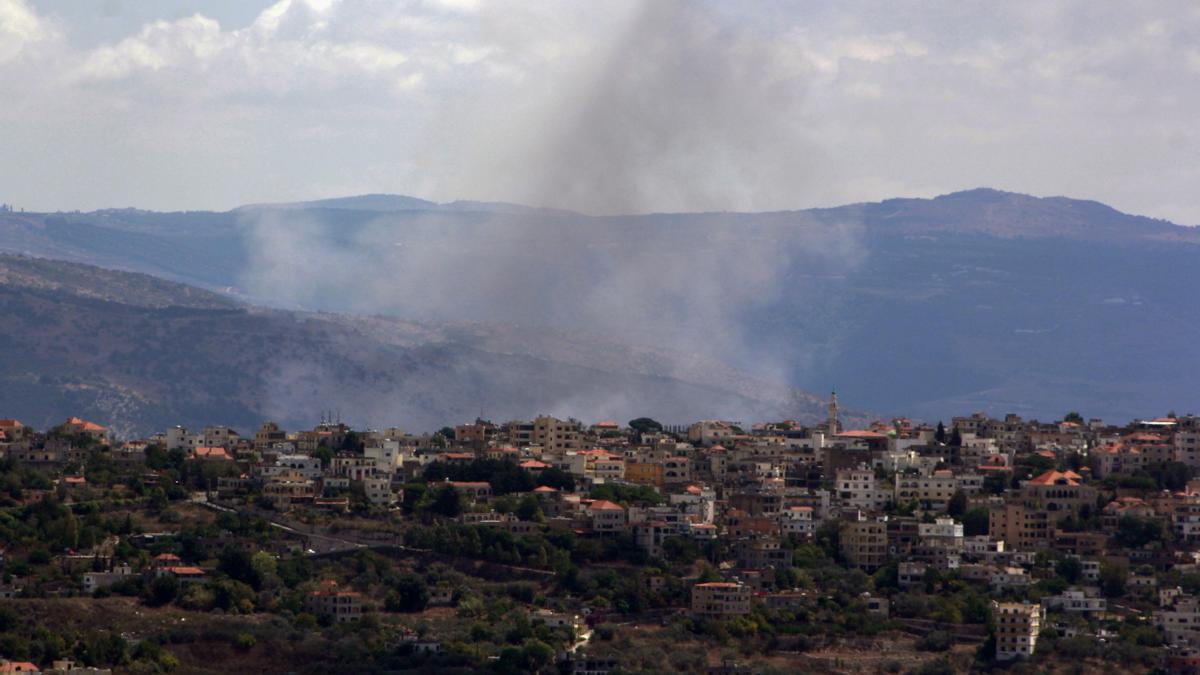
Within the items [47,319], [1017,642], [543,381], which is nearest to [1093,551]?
[1017,642]

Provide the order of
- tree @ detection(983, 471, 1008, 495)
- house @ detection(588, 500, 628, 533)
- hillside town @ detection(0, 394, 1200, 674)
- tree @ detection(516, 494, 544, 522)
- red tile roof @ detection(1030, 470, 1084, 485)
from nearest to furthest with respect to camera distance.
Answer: hillside town @ detection(0, 394, 1200, 674) < house @ detection(588, 500, 628, 533) < tree @ detection(516, 494, 544, 522) < red tile roof @ detection(1030, 470, 1084, 485) < tree @ detection(983, 471, 1008, 495)

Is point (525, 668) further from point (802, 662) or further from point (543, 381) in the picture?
point (543, 381)

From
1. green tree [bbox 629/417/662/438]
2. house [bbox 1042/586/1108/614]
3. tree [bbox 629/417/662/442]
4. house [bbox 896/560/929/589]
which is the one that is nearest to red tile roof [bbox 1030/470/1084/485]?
house [bbox 896/560/929/589]

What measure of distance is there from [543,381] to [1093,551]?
3248 inches

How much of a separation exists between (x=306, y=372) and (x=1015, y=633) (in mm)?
101263

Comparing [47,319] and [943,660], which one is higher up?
[47,319]

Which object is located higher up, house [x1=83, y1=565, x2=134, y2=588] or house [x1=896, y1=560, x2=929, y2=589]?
house [x1=896, y1=560, x2=929, y2=589]

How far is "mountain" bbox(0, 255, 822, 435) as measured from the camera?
15425 centimetres

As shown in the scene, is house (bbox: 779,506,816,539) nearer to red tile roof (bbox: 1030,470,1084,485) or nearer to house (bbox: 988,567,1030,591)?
house (bbox: 988,567,1030,591)

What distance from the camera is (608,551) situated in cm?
7762

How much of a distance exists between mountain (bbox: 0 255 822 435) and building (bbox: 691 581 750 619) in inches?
2700

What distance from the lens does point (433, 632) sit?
69.4m

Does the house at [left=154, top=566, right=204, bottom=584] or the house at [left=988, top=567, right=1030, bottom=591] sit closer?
the house at [left=154, top=566, right=204, bottom=584]

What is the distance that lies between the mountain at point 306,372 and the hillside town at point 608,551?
53267 millimetres
